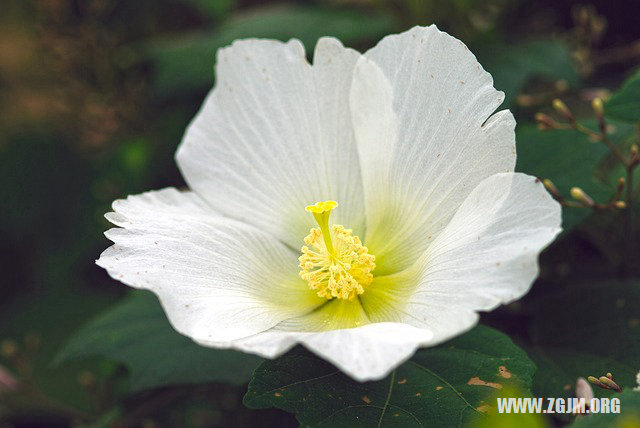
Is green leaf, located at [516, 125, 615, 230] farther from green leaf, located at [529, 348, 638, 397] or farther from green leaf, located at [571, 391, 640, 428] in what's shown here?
green leaf, located at [571, 391, 640, 428]

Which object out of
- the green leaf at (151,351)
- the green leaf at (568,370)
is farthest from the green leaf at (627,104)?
the green leaf at (151,351)

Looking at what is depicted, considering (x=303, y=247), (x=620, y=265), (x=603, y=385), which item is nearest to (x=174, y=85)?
(x=303, y=247)

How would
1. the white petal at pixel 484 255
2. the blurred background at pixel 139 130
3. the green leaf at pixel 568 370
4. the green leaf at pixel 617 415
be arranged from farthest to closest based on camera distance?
1. the blurred background at pixel 139 130
2. the green leaf at pixel 568 370
3. the white petal at pixel 484 255
4. the green leaf at pixel 617 415

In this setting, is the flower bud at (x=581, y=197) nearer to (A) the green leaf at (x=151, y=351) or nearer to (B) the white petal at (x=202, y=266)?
(B) the white petal at (x=202, y=266)

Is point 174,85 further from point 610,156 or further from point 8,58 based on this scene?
point 8,58

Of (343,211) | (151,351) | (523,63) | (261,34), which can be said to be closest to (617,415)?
(343,211)
